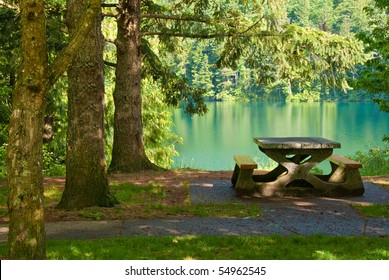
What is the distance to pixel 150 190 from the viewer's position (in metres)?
10.3

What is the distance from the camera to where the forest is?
5.01 meters

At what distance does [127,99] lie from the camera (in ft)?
42.6

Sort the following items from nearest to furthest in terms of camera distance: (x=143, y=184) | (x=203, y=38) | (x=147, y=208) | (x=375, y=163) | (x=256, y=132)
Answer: (x=147, y=208) → (x=143, y=184) → (x=203, y=38) → (x=375, y=163) → (x=256, y=132)

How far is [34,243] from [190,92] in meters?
11.3

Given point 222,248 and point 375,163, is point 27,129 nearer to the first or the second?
point 222,248

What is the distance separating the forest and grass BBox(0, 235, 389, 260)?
0.84m

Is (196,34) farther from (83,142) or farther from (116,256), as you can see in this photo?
(116,256)

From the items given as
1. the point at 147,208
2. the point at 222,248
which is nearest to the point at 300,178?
the point at 147,208

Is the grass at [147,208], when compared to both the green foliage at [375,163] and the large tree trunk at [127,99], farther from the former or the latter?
the green foliage at [375,163]

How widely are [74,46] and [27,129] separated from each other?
77cm

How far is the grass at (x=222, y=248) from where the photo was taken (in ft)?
18.7

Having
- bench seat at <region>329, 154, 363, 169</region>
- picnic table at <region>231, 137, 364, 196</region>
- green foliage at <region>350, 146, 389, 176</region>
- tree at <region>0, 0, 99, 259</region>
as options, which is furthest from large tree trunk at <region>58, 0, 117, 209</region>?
green foliage at <region>350, 146, 389, 176</region>

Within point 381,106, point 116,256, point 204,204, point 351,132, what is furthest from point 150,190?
point 351,132

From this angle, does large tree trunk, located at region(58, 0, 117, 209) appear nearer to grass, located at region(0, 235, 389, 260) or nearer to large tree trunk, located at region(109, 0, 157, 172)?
grass, located at region(0, 235, 389, 260)
